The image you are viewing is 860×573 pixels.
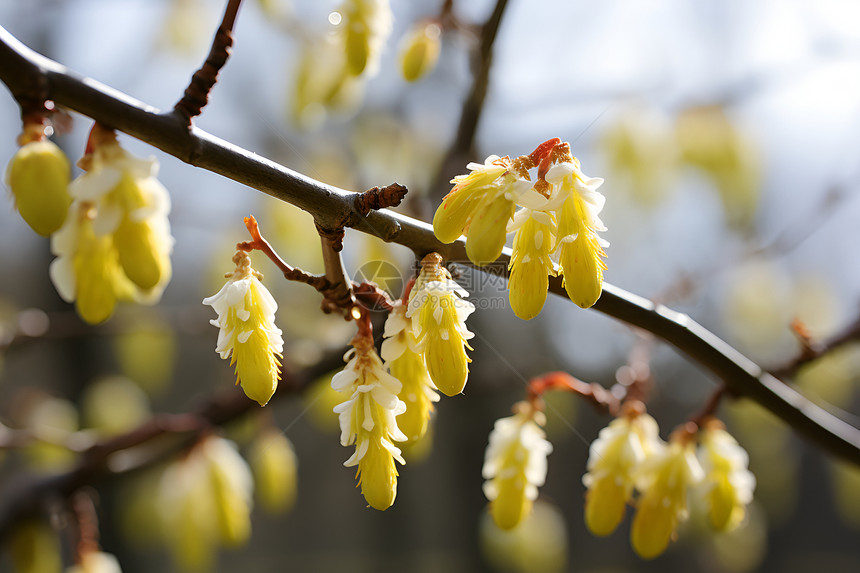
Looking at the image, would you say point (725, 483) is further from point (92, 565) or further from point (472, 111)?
point (92, 565)

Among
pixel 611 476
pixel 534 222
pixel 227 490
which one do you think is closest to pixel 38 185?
pixel 534 222

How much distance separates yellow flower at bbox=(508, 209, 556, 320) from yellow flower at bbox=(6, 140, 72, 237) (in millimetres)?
354

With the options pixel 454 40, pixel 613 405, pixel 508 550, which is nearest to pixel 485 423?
pixel 508 550

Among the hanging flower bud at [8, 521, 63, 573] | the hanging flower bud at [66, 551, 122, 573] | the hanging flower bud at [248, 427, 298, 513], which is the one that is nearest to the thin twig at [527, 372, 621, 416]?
the hanging flower bud at [248, 427, 298, 513]

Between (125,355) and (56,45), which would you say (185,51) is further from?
(56,45)

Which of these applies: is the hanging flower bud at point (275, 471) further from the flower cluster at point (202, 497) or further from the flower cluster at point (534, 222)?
the flower cluster at point (534, 222)

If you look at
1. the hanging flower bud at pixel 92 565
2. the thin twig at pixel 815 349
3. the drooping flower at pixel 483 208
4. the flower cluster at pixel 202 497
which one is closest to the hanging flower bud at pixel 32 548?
the hanging flower bud at pixel 92 565

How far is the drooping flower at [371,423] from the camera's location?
0.45 metres

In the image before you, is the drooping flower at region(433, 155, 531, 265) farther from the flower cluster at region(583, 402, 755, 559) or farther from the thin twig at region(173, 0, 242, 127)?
the flower cluster at region(583, 402, 755, 559)

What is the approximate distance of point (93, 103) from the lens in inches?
16.8

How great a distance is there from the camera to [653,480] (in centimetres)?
71

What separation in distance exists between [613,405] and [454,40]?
1125 millimetres

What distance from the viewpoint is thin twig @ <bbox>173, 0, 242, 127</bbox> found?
0.45 m

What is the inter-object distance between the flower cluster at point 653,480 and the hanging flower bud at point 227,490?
652 mm
